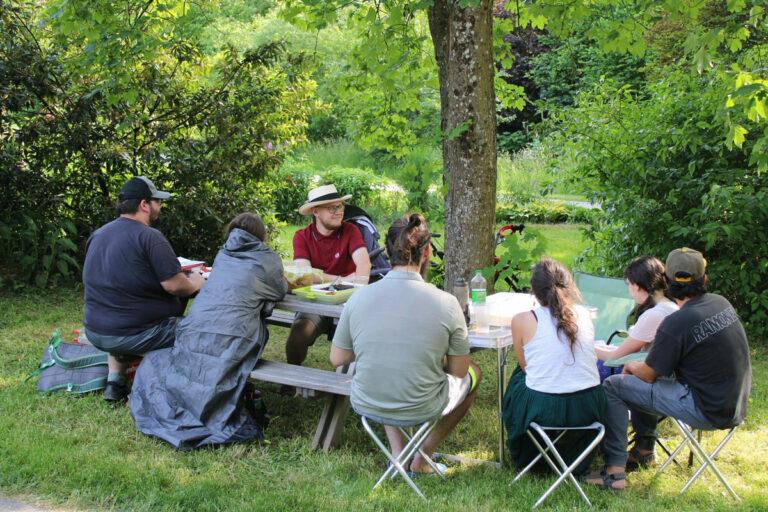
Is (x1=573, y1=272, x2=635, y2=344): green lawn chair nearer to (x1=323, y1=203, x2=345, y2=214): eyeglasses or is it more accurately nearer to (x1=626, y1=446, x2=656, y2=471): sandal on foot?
(x1=626, y1=446, x2=656, y2=471): sandal on foot

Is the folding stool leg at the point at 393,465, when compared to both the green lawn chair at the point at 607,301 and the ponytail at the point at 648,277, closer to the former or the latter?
the ponytail at the point at 648,277

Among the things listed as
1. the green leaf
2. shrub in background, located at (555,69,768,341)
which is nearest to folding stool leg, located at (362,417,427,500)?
the green leaf

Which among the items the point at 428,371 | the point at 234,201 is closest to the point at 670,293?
the point at 428,371

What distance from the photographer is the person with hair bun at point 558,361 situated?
3879 mm

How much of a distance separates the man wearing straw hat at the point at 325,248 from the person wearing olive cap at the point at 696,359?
236 centimetres

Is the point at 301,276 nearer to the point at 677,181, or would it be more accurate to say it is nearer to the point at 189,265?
the point at 189,265

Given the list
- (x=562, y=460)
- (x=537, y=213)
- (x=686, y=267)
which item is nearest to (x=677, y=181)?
(x=686, y=267)

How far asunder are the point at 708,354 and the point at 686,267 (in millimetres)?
426

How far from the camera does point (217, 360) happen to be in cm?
462

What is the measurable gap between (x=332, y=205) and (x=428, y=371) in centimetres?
225

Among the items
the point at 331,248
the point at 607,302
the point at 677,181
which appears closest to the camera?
the point at 607,302

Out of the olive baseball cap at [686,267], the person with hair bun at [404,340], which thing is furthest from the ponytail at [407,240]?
the olive baseball cap at [686,267]

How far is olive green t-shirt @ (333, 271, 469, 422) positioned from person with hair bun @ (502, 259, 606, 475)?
0.37 m

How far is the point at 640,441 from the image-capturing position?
443cm
